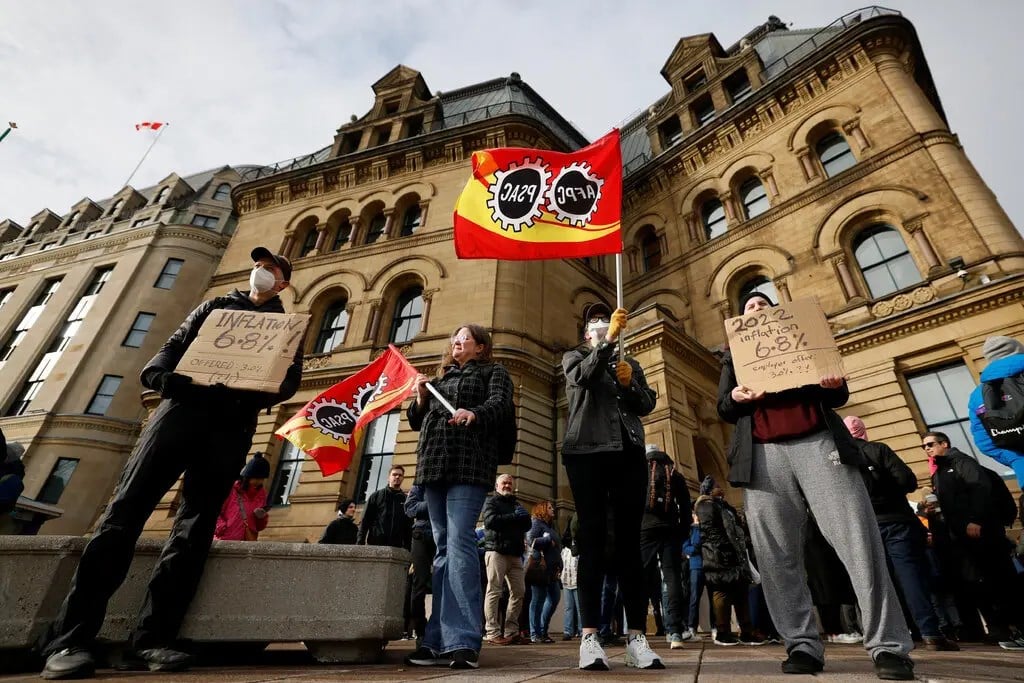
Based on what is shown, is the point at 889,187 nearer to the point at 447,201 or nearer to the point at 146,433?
the point at 447,201

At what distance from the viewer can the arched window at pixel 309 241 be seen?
20.6m

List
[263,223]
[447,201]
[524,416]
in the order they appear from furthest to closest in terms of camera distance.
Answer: [263,223]
[447,201]
[524,416]

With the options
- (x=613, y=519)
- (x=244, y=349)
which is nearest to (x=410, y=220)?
(x=244, y=349)

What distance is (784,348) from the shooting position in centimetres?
301

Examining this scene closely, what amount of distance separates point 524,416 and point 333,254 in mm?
11027

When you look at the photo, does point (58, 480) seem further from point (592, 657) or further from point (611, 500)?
point (592, 657)

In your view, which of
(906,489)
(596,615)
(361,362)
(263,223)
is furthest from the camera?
(263,223)

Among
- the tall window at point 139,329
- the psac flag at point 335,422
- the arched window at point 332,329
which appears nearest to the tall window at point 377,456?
the arched window at point 332,329

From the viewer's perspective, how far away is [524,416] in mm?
12938

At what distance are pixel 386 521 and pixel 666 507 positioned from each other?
3.87 meters

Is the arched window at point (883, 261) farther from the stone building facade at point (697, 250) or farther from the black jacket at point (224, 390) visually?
the black jacket at point (224, 390)

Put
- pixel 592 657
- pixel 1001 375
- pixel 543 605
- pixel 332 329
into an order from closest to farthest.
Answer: pixel 592 657
pixel 1001 375
pixel 543 605
pixel 332 329

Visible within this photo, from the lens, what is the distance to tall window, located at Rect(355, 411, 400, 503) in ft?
42.8

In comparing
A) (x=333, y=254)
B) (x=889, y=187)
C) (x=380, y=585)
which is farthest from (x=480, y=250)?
(x=333, y=254)
